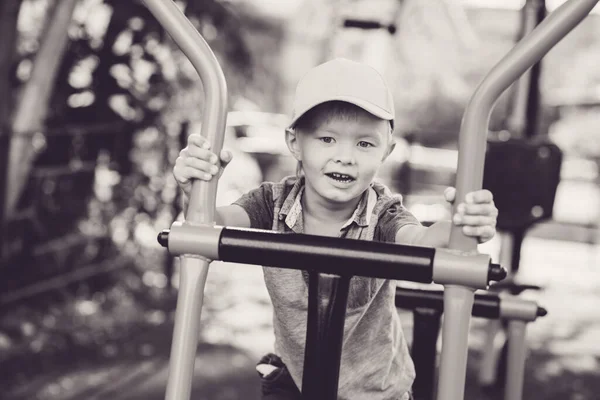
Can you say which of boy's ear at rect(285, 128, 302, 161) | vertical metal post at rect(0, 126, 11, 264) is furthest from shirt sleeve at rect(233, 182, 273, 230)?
vertical metal post at rect(0, 126, 11, 264)

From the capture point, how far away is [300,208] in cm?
177

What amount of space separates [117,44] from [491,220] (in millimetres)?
3902

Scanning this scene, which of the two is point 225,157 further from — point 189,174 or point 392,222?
point 392,222

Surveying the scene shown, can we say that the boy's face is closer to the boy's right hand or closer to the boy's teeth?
the boy's teeth

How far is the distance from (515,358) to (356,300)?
27.5 inches

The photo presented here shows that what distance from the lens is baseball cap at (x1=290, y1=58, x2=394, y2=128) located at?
5.07ft

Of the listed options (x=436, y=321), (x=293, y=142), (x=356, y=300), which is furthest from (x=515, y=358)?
(x=293, y=142)

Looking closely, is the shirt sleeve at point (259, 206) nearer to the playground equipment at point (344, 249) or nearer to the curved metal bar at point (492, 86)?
the playground equipment at point (344, 249)

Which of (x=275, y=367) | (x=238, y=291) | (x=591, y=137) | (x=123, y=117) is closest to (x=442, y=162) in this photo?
(x=591, y=137)

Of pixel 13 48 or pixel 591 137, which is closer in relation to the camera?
pixel 13 48

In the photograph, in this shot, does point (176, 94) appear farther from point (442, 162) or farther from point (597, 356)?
point (442, 162)

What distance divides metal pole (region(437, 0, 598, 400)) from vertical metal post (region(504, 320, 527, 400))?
90 centimetres

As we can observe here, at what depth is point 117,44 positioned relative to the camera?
4.88m

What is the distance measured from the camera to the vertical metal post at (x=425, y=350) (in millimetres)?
2162
